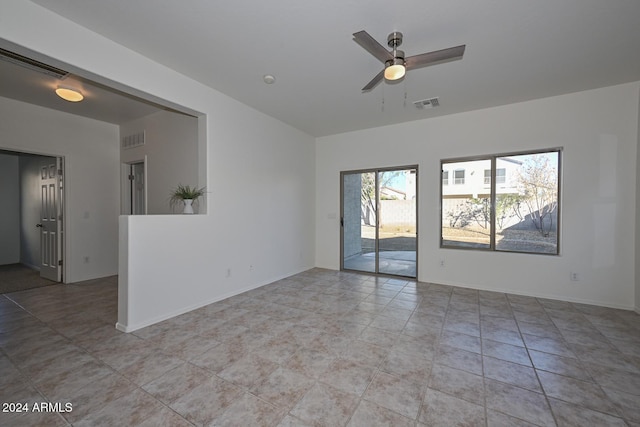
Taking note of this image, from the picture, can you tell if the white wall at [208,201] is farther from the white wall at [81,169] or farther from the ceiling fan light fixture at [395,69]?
the white wall at [81,169]

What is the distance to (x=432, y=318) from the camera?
3.13m

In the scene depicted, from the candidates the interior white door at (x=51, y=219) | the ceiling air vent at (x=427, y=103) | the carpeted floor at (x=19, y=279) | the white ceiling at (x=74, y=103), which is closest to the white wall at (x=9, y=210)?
the carpeted floor at (x=19, y=279)

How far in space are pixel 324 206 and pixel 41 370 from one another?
467cm

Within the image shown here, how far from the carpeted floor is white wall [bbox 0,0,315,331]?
122 inches

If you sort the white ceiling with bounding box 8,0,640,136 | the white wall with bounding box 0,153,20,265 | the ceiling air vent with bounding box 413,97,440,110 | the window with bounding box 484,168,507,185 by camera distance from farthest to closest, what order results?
the white wall with bounding box 0,153,20,265
the window with bounding box 484,168,507,185
the ceiling air vent with bounding box 413,97,440,110
the white ceiling with bounding box 8,0,640,136

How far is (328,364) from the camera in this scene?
2203 mm

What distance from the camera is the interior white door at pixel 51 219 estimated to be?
15.2ft

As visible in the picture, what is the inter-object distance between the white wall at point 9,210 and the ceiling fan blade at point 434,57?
9029 mm

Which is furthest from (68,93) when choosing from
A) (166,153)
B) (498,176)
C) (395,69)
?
(498,176)

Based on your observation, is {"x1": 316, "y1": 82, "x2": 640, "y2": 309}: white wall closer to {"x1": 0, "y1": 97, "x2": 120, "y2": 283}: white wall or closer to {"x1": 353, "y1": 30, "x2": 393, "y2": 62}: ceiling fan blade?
{"x1": 353, "y1": 30, "x2": 393, "y2": 62}: ceiling fan blade

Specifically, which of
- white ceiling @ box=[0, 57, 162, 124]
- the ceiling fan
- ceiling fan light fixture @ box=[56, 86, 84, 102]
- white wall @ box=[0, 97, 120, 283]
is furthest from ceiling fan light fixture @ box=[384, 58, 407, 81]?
white wall @ box=[0, 97, 120, 283]

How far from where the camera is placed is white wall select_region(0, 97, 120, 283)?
413 cm

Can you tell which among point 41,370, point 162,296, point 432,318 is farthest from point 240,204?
point 432,318

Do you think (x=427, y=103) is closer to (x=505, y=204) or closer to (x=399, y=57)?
(x=399, y=57)
